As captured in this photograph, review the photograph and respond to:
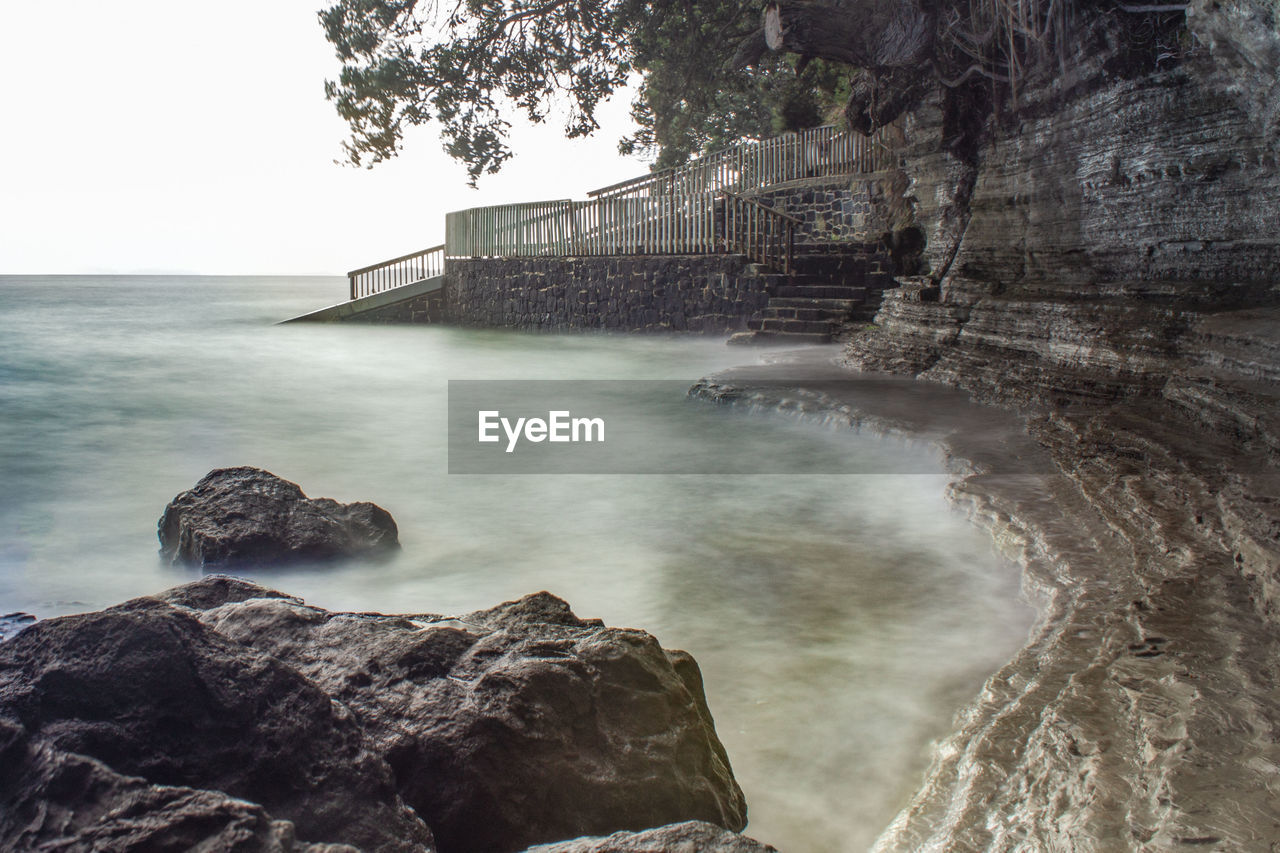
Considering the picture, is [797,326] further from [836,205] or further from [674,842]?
[674,842]

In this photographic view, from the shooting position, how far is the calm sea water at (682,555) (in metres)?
2.63

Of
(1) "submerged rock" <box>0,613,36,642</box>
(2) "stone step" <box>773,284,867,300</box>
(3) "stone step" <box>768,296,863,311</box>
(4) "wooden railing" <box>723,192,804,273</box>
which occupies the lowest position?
(1) "submerged rock" <box>0,613,36,642</box>

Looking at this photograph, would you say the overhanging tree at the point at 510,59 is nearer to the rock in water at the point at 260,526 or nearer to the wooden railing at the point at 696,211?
the wooden railing at the point at 696,211

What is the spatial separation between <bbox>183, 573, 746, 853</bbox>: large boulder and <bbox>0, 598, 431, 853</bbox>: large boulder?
0.14 m

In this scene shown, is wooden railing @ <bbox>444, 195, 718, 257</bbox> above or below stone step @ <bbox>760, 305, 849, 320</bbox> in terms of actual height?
above

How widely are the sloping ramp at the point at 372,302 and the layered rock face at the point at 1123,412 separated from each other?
46.2ft

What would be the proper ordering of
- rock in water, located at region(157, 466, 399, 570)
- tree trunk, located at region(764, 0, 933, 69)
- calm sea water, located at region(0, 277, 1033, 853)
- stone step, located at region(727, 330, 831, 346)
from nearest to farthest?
calm sea water, located at region(0, 277, 1033, 853), rock in water, located at region(157, 466, 399, 570), tree trunk, located at region(764, 0, 933, 69), stone step, located at region(727, 330, 831, 346)

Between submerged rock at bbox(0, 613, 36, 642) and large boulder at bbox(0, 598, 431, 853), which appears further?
submerged rock at bbox(0, 613, 36, 642)

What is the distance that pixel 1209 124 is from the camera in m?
6.31

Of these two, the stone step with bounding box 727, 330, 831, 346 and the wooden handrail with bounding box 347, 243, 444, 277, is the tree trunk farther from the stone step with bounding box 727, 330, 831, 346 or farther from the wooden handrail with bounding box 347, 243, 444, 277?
the wooden handrail with bounding box 347, 243, 444, 277

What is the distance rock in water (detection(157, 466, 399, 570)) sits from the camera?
420cm

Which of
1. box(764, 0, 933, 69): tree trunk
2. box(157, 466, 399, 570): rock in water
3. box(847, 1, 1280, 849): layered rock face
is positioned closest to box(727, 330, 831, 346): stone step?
box(847, 1, 1280, 849): layered rock face

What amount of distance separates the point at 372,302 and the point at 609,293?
6.63 m

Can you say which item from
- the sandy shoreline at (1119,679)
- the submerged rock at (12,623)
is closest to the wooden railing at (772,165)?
the sandy shoreline at (1119,679)
